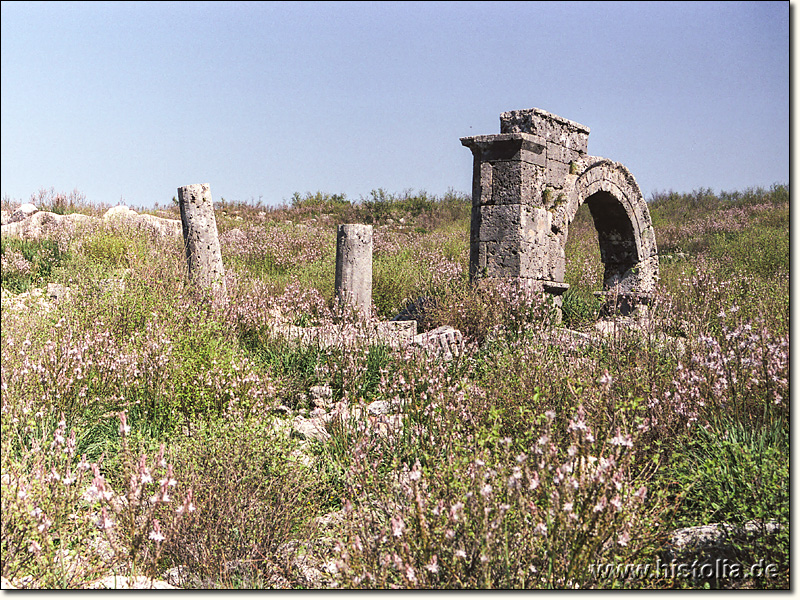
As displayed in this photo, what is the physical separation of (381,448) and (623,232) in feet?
23.2

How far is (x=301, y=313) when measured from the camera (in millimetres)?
7902

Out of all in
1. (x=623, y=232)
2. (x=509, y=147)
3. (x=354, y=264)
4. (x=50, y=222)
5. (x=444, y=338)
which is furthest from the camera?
(x=50, y=222)

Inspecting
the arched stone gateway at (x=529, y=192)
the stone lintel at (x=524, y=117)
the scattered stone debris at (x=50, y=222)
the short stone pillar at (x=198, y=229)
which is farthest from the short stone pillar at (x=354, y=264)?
the scattered stone debris at (x=50, y=222)

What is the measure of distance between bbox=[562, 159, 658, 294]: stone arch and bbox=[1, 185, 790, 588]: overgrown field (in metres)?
2.48

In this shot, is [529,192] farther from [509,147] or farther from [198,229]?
[198,229]

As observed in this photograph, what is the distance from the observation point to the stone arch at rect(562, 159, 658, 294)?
928 centimetres

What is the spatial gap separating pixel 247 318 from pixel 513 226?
10.1ft

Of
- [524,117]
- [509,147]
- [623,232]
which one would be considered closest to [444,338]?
[509,147]

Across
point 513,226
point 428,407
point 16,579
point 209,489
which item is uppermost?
point 513,226

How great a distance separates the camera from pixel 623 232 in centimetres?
980

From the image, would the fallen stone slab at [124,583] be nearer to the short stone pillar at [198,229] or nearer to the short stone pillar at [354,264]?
the short stone pillar at [354,264]

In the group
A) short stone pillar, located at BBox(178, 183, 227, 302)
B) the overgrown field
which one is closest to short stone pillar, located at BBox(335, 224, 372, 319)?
the overgrown field

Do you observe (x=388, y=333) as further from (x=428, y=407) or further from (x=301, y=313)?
(x=428, y=407)

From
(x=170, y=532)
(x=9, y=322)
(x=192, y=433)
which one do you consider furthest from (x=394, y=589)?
(x=9, y=322)
